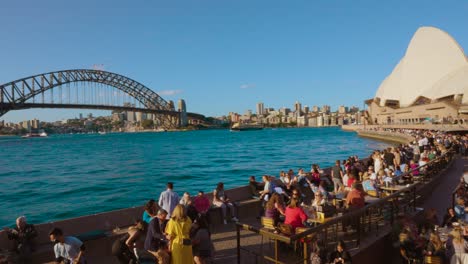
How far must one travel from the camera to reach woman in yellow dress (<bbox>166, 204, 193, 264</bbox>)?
3.37 metres

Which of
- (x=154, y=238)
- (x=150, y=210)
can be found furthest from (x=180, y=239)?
(x=150, y=210)

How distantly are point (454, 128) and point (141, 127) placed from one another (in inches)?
6325

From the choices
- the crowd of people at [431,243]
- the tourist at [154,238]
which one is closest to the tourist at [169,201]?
the tourist at [154,238]

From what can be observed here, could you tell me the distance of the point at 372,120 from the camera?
299 feet

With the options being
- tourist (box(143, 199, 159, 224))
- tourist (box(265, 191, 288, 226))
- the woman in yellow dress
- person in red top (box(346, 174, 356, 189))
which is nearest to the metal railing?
tourist (box(265, 191, 288, 226))

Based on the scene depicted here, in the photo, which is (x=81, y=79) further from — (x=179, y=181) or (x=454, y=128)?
(x=454, y=128)

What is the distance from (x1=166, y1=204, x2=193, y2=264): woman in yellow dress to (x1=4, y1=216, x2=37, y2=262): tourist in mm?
2273

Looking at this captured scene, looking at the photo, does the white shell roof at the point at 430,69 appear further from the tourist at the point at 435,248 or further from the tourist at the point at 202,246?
the tourist at the point at 202,246

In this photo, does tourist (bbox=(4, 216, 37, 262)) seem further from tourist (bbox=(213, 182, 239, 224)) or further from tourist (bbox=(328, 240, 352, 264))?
tourist (bbox=(328, 240, 352, 264))

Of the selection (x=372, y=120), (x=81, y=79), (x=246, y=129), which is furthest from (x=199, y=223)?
(x=246, y=129)

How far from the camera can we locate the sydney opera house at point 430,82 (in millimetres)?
51000

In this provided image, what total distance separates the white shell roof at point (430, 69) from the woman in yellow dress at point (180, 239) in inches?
2277

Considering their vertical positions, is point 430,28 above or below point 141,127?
above

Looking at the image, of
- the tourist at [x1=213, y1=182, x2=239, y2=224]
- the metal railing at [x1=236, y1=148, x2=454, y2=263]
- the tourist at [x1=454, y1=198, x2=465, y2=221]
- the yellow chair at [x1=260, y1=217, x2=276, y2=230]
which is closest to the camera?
the metal railing at [x1=236, y1=148, x2=454, y2=263]
